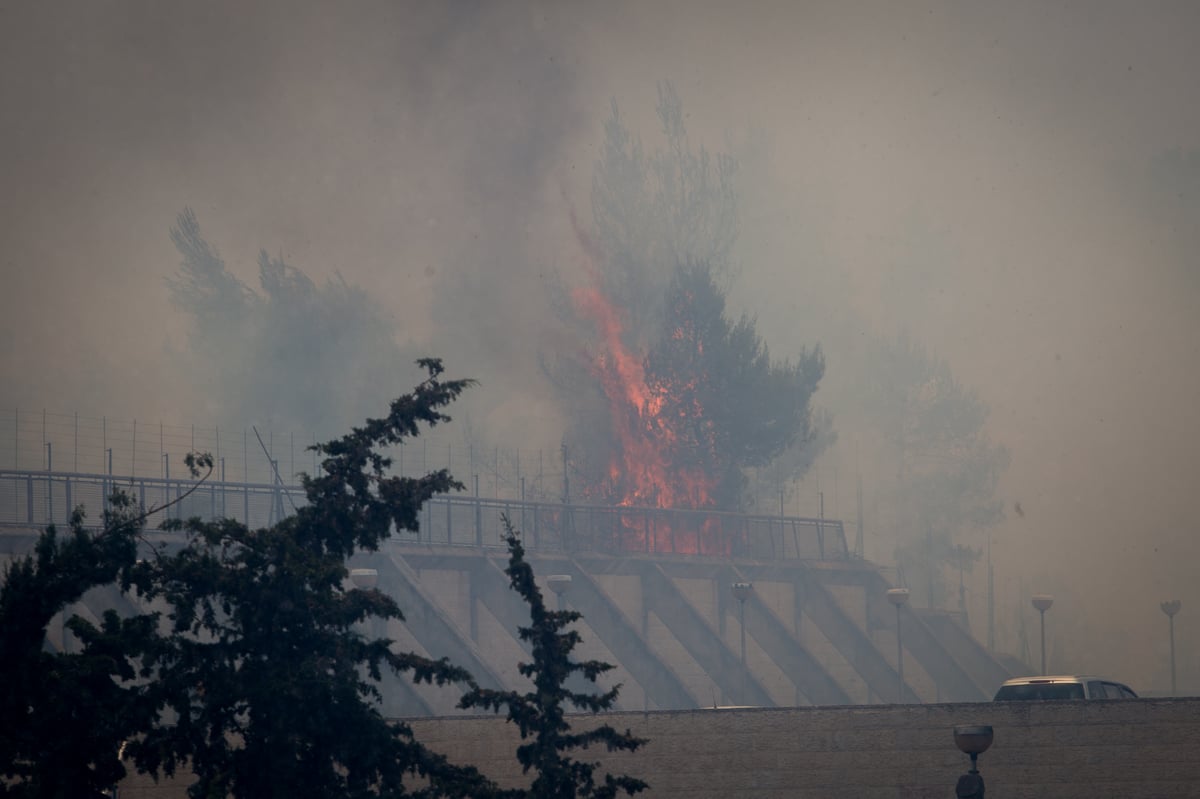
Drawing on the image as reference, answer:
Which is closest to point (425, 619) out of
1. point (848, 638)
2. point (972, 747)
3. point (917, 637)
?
point (848, 638)

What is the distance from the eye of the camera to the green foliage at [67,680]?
70.5 feet

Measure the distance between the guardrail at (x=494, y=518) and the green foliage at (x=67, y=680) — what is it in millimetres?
8605

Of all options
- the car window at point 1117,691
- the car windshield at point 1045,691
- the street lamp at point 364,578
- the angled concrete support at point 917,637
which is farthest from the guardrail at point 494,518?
the car window at point 1117,691

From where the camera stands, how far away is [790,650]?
58.1 m

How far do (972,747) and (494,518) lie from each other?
31287 mm

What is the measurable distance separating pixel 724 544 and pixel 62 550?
142 ft

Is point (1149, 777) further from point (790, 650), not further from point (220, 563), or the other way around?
point (790, 650)

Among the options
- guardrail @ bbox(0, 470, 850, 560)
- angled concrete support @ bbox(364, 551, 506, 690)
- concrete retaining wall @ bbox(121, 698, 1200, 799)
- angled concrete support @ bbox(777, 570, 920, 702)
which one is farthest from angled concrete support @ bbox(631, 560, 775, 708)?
concrete retaining wall @ bbox(121, 698, 1200, 799)

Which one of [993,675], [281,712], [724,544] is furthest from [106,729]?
[993,675]

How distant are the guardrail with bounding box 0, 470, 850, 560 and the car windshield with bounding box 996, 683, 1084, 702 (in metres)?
13.8

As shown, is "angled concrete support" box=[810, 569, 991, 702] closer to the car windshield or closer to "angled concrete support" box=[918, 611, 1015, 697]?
"angled concrete support" box=[918, 611, 1015, 697]

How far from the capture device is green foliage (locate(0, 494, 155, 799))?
70.5 ft

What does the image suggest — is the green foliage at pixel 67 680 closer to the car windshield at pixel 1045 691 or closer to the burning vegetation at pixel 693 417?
the car windshield at pixel 1045 691

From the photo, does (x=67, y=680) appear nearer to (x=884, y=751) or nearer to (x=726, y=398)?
(x=884, y=751)
